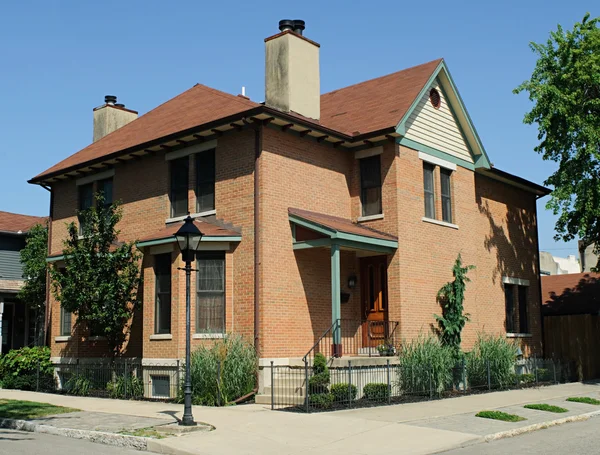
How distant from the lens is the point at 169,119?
22172 millimetres

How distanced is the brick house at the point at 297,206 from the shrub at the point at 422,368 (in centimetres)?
88

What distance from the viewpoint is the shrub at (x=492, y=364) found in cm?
2042

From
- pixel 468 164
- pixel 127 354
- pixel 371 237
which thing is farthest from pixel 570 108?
pixel 127 354

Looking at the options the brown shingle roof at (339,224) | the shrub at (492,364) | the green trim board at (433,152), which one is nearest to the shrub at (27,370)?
the brown shingle roof at (339,224)

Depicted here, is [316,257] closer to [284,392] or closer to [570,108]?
[284,392]

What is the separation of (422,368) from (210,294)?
223 inches

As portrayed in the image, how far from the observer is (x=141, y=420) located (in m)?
13.7

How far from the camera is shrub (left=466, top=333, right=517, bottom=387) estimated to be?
20422mm

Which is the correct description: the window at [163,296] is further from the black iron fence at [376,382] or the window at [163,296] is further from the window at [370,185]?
the window at [370,185]

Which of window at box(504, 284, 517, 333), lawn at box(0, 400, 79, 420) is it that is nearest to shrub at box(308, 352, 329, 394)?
lawn at box(0, 400, 79, 420)

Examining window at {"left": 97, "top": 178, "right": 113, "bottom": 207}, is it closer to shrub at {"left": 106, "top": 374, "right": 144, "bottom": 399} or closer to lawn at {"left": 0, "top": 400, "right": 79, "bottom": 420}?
shrub at {"left": 106, "top": 374, "right": 144, "bottom": 399}

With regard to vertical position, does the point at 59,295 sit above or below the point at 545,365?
above

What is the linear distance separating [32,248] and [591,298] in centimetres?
2325

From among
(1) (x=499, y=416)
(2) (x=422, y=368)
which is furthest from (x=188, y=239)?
(2) (x=422, y=368)
